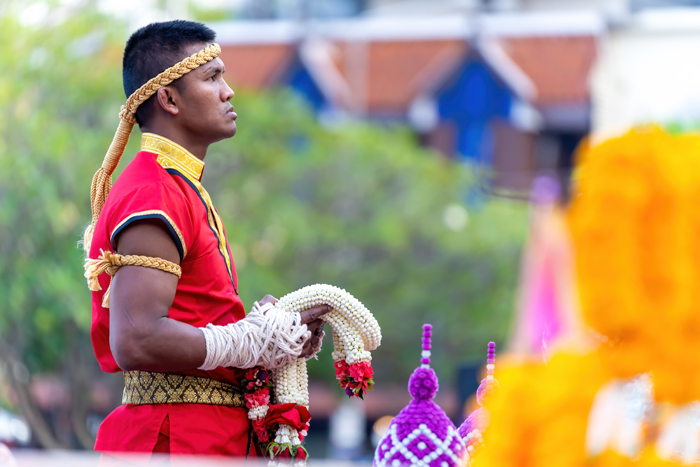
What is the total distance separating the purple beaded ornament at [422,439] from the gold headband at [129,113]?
0.79 meters

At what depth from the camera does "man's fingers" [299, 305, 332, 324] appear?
6.27 feet

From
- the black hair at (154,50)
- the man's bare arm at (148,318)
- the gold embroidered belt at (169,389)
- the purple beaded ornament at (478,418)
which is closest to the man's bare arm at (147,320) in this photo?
the man's bare arm at (148,318)

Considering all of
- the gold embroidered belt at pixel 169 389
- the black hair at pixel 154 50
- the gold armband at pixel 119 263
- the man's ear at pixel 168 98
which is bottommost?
the gold embroidered belt at pixel 169 389

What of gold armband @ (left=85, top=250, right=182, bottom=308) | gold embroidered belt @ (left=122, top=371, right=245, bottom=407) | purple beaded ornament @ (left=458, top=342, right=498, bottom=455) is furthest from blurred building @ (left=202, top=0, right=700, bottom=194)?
gold armband @ (left=85, top=250, right=182, bottom=308)

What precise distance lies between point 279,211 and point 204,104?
10.3 meters

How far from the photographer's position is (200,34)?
2033mm

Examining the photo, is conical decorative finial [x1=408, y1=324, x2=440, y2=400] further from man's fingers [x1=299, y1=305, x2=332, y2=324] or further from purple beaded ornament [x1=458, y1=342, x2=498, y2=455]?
man's fingers [x1=299, y1=305, x2=332, y2=324]

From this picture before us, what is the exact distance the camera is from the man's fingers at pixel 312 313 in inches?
75.3

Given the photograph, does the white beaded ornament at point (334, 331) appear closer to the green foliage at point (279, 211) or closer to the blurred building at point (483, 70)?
the green foliage at point (279, 211)

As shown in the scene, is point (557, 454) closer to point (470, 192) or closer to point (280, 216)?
point (280, 216)

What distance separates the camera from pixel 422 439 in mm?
1726

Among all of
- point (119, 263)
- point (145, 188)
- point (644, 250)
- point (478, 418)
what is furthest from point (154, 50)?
point (644, 250)

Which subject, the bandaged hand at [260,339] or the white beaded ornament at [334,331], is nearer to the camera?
the bandaged hand at [260,339]

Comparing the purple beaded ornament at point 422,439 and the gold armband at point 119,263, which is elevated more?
the gold armband at point 119,263
